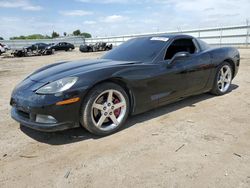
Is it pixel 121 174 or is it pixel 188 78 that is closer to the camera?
pixel 121 174

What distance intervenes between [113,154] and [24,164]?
985 mm

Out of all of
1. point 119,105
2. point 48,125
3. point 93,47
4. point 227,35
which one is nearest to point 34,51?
point 93,47

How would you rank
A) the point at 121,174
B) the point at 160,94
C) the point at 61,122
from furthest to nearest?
the point at 160,94
the point at 61,122
the point at 121,174

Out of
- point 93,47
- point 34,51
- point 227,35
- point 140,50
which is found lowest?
point 140,50

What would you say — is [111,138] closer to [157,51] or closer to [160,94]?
[160,94]

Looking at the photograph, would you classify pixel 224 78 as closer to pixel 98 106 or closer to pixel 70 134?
pixel 98 106

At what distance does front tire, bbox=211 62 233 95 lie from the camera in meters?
4.95

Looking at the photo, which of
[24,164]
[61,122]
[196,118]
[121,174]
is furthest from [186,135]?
[24,164]

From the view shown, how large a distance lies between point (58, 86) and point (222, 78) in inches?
142

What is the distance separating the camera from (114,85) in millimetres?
3260

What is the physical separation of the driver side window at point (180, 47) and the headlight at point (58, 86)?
170 centimetres

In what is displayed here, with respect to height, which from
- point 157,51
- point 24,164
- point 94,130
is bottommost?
point 24,164

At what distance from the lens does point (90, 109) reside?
308 cm

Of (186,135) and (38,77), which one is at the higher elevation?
(38,77)
